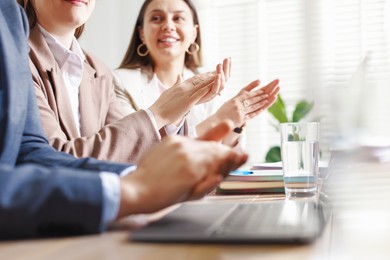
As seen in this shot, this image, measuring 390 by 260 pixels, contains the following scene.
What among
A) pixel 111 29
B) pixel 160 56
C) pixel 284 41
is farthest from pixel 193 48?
pixel 111 29

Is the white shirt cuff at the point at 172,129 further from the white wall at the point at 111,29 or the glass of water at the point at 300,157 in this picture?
the white wall at the point at 111,29

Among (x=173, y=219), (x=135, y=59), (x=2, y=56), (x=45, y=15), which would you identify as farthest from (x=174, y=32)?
(x=173, y=219)

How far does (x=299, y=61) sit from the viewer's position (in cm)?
356

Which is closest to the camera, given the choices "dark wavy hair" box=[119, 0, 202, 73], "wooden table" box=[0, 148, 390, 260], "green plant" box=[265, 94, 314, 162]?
"wooden table" box=[0, 148, 390, 260]

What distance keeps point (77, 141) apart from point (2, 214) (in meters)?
0.71

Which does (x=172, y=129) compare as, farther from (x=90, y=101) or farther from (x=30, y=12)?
(x=30, y=12)

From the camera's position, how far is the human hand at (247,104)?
1723 millimetres

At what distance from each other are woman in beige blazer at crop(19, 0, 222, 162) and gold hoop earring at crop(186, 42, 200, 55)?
1010 millimetres

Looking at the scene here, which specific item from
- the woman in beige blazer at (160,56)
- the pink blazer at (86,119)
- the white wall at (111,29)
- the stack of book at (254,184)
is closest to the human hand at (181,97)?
the pink blazer at (86,119)

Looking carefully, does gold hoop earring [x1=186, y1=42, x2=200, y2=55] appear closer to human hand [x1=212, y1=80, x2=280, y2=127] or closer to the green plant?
the green plant

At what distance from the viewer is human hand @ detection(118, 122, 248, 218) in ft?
1.85

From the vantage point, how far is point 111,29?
→ 13.1 ft

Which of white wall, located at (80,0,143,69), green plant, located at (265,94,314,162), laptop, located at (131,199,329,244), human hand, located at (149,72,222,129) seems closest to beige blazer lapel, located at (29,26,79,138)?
human hand, located at (149,72,222,129)

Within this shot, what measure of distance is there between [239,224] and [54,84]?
0.93m
